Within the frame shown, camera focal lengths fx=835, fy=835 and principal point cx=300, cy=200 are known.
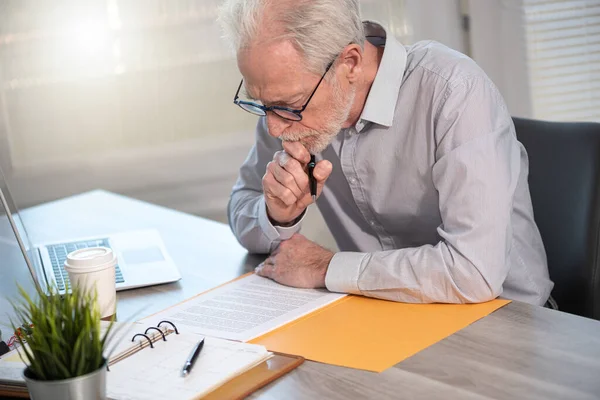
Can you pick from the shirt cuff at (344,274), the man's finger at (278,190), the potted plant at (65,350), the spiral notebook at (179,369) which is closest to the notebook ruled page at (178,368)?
the spiral notebook at (179,369)

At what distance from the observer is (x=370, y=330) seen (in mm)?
1422

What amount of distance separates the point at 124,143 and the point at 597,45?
2.20 m

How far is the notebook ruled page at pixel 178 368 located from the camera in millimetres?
1219

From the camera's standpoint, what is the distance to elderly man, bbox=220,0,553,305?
5.17 feet

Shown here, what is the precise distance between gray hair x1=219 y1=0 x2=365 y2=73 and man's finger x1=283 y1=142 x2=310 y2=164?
0.55 feet

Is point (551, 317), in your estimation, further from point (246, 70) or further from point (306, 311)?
point (246, 70)

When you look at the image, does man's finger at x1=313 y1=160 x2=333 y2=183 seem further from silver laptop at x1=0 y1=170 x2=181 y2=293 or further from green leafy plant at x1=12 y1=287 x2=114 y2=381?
green leafy plant at x1=12 y1=287 x2=114 y2=381

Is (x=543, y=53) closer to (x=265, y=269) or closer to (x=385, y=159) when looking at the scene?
(x=385, y=159)

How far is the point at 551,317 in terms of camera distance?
140cm

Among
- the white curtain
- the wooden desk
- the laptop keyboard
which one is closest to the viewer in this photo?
the wooden desk

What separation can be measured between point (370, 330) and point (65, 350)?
557mm

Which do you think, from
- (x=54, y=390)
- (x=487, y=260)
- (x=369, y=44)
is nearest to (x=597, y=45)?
(x=369, y=44)

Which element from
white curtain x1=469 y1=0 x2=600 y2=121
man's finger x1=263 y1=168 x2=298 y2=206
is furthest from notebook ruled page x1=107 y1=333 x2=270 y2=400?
white curtain x1=469 y1=0 x2=600 y2=121

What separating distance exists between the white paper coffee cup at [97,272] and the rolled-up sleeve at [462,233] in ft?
1.36
